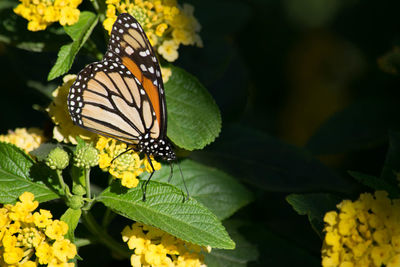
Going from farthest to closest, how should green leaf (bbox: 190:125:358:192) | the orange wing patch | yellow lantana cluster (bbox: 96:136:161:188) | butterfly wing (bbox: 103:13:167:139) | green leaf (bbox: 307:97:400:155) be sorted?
green leaf (bbox: 307:97:400:155)
green leaf (bbox: 190:125:358:192)
the orange wing patch
butterfly wing (bbox: 103:13:167:139)
yellow lantana cluster (bbox: 96:136:161:188)

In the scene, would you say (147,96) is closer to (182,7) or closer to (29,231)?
(182,7)

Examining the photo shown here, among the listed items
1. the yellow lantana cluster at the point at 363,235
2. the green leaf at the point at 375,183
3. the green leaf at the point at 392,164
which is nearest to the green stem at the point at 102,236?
the yellow lantana cluster at the point at 363,235

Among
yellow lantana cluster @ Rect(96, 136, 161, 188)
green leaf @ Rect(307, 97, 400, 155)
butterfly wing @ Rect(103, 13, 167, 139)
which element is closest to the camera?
yellow lantana cluster @ Rect(96, 136, 161, 188)

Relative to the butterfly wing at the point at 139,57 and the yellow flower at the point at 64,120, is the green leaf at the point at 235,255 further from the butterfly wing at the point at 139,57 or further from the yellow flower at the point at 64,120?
the yellow flower at the point at 64,120

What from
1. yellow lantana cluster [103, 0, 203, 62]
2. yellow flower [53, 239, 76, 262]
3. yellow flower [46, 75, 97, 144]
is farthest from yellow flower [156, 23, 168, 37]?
yellow flower [53, 239, 76, 262]

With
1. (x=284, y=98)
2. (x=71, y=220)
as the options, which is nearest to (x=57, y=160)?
(x=71, y=220)

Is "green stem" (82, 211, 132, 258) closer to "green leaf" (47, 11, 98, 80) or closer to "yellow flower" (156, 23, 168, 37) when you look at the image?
"green leaf" (47, 11, 98, 80)

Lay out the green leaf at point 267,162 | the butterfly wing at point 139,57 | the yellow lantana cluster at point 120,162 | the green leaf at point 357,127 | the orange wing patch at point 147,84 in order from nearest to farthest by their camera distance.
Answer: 1. the yellow lantana cluster at point 120,162
2. the butterfly wing at point 139,57
3. the orange wing patch at point 147,84
4. the green leaf at point 267,162
5. the green leaf at point 357,127
